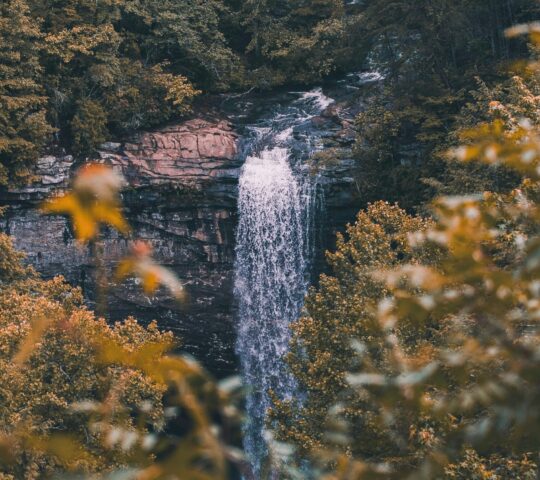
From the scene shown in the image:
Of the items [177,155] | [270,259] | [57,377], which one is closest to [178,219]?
[177,155]

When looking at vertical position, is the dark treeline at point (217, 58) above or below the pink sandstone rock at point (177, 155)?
above

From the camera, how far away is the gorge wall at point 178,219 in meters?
17.8

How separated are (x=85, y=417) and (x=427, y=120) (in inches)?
384

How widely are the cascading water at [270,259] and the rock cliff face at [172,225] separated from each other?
1.50ft

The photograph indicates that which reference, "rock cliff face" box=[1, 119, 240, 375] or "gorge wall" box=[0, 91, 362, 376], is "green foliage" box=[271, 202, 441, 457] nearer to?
"gorge wall" box=[0, 91, 362, 376]

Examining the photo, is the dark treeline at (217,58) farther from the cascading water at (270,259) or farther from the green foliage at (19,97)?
the cascading water at (270,259)

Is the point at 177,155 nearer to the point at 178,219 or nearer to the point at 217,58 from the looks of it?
the point at 178,219

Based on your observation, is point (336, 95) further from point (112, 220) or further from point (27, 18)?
point (112, 220)

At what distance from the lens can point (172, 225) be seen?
61.3 feet

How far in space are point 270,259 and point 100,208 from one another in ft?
55.5

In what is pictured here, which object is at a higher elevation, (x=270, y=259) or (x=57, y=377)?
(x=270, y=259)

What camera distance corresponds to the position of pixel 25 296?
12875 mm

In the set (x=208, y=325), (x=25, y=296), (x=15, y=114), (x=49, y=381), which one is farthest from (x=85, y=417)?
(x=15, y=114)

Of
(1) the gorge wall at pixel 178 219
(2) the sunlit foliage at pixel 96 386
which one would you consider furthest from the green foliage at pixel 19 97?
(2) the sunlit foliage at pixel 96 386
